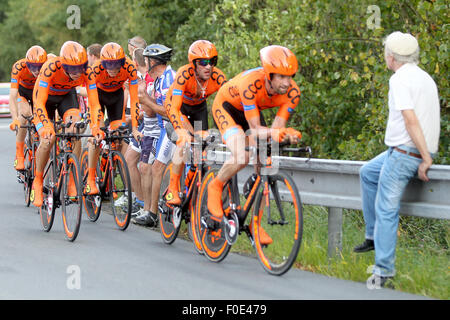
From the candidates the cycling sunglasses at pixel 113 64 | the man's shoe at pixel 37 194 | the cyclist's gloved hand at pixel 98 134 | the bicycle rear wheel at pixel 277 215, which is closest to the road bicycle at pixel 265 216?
the bicycle rear wheel at pixel 277 215

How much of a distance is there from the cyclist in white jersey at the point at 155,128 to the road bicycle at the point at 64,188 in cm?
95

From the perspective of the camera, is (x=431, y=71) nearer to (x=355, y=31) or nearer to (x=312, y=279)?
(x=355, y=31)

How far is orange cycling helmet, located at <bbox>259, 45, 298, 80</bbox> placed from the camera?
24.5 ft

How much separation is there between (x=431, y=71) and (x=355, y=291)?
455 cm

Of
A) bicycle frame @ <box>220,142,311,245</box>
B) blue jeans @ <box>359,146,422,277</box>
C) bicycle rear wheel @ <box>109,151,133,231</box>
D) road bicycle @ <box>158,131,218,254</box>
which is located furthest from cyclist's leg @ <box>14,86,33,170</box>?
blue jeans @ <box>359,146,422,277</box>

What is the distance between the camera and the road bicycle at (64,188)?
31.6 ft

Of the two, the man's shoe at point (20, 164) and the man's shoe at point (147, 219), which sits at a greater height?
the man's shoe at point (20, 164)

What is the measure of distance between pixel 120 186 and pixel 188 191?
1.87 m

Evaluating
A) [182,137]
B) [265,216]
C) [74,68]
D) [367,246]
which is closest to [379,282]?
[367,246]

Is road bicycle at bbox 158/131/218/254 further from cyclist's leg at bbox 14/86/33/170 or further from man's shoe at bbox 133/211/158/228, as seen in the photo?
cyclist's leg at bbox 14/86/33/170

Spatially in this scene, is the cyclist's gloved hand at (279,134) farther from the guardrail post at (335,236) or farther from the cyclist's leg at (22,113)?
the cyclist's leg at (22,113)

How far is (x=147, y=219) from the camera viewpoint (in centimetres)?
1059

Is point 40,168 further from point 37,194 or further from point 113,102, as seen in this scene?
point 113,102
